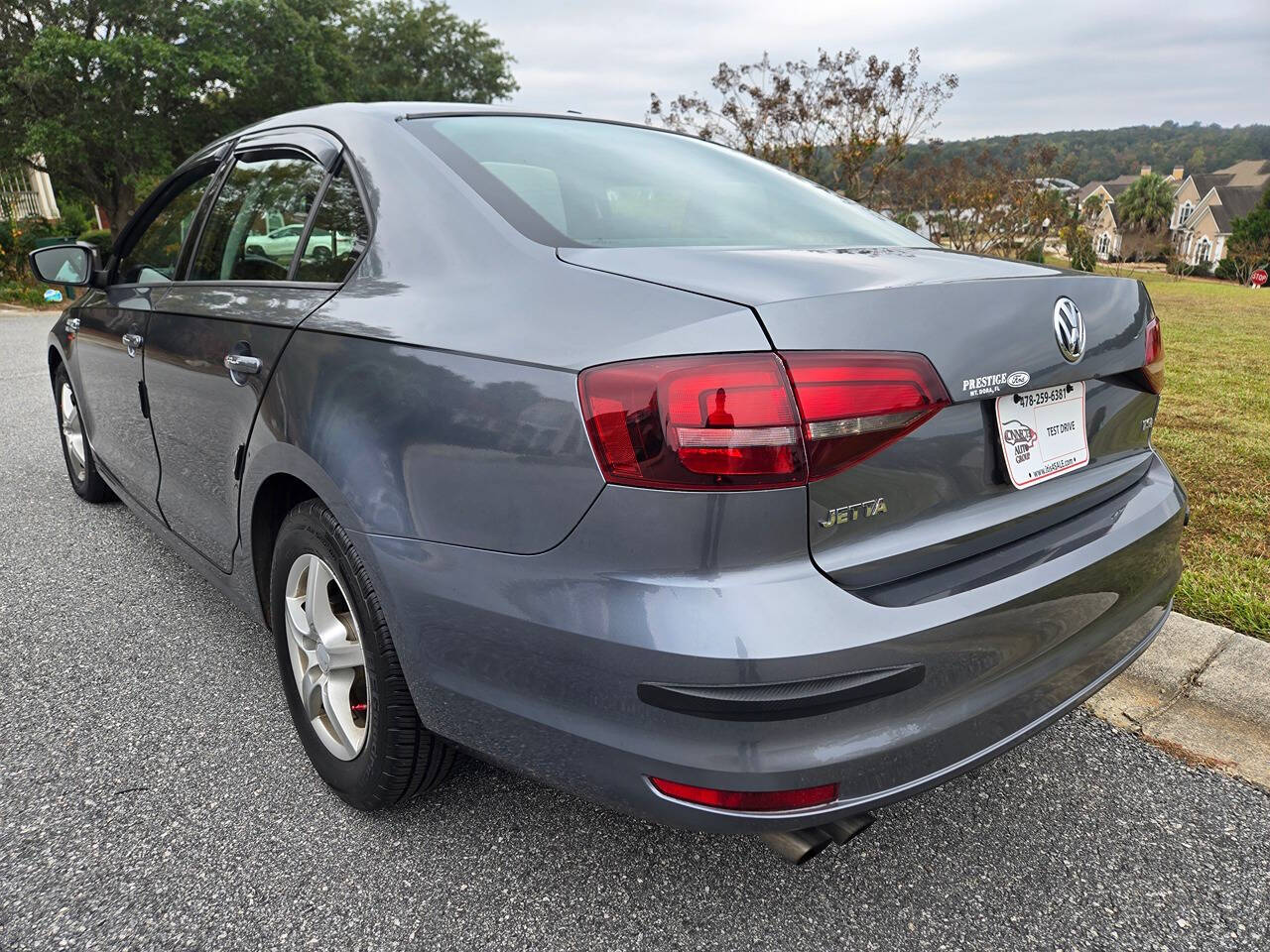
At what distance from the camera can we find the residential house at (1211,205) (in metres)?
66.6

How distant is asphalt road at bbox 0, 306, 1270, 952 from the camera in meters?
1.68

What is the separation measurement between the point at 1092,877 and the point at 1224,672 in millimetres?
973

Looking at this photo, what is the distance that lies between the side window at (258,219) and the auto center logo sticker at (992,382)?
158 cm

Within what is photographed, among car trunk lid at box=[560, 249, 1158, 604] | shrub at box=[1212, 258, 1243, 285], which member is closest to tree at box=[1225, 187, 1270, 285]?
shrub at box=[1212, 258, 1243, 285]

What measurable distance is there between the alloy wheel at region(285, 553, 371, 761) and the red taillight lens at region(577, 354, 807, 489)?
0.93 m

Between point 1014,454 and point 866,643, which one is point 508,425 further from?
point 1014,454

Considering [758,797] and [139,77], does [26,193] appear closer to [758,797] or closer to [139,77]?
[139,77]

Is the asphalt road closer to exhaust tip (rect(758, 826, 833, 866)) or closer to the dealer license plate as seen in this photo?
exhaust tip (rect(758, 826, 833, 866))

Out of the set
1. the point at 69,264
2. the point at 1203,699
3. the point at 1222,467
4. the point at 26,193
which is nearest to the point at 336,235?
the point at 69,264

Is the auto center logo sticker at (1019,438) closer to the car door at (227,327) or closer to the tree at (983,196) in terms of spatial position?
the car door at (227,327)

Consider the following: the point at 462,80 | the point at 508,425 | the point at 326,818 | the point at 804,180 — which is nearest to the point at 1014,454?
the point at 508,425

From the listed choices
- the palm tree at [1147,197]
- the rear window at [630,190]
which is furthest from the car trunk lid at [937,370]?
the palm tree at [1147,197]

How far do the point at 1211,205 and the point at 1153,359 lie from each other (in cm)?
8333

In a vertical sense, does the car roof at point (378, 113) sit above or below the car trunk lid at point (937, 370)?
above
